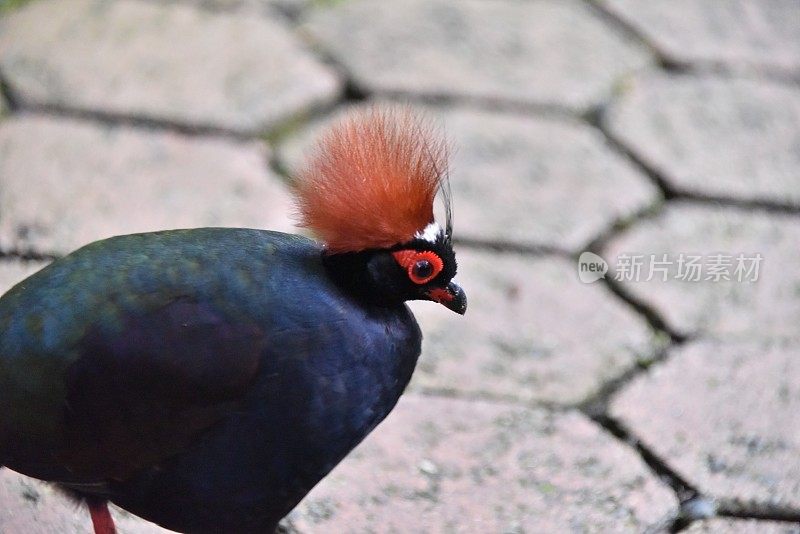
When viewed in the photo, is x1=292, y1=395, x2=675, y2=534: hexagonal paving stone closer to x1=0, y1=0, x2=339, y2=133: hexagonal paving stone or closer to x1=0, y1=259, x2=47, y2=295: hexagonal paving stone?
x1=0, y1=259, x2=47, y2=295: hexagonal paving stone

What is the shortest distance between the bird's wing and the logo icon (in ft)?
4.64

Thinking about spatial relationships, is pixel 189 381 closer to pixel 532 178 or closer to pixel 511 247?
pixel 511 247

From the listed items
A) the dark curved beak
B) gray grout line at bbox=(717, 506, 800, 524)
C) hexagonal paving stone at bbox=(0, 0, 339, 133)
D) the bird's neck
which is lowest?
the bird's neck

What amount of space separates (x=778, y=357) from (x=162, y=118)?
1807 millimetres

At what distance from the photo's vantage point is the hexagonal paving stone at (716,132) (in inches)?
140

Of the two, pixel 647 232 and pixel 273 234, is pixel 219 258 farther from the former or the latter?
pixel 647 232

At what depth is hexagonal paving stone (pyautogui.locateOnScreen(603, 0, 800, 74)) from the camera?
4.15m

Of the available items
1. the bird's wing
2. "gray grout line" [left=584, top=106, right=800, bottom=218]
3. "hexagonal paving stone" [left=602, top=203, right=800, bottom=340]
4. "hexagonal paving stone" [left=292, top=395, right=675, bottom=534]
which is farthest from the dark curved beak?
"gray grout line" [left=584, top=106, right=800, bottom=218]

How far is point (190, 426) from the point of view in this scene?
1.94 meters

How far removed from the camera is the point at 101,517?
2137mm

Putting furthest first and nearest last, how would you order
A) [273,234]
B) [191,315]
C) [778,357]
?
1. [778,357]
2. [273,234]
3. [191,315]

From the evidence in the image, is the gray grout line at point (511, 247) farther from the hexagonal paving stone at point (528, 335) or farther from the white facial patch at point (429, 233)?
the white facial patch at point (429, 233)

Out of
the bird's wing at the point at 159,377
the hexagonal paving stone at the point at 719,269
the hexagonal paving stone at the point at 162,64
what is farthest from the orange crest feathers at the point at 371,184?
the hexagonal paving stone at the point at 162,64

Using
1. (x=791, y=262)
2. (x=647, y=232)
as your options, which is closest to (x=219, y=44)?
(x=647, y=232)
